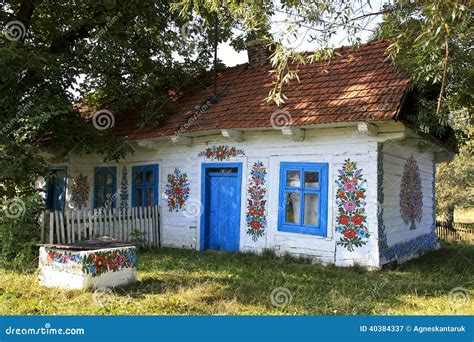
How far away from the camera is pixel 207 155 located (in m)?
11.1

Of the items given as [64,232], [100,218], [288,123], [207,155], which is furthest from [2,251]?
[288,123]

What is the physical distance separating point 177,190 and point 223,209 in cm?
162

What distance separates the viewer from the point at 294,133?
9281 millimetres

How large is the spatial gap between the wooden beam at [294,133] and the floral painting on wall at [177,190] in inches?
134

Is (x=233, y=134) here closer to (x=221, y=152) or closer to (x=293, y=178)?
(x=221, y=152)

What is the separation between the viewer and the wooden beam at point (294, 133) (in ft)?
30.0

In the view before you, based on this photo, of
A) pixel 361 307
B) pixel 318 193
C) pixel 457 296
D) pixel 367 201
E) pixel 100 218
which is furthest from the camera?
pixel 100 218

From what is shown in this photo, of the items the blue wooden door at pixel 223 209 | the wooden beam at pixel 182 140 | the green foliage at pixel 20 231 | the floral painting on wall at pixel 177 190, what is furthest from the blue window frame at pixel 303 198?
the green foliage at pixel 20 231

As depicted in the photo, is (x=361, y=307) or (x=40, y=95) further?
(x=40, y=95)

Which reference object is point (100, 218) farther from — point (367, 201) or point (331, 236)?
point (367, 201)

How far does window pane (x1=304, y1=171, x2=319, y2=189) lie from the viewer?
931 centimetres

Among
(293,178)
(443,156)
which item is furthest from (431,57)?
(443,156)

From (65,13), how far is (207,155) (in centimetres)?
590

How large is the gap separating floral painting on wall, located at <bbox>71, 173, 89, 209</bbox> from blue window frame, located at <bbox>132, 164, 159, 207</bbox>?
2.39 meters
